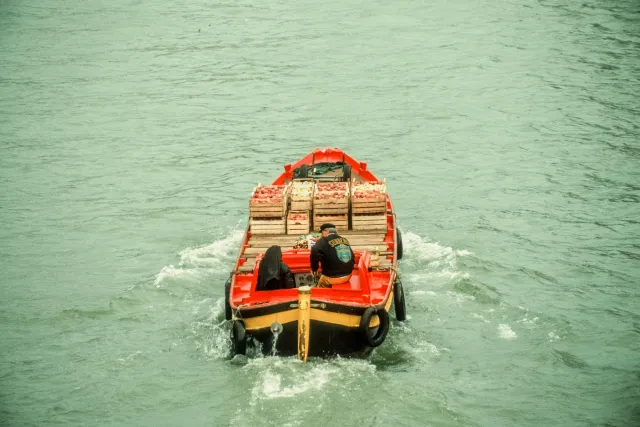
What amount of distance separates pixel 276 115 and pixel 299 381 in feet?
72.0

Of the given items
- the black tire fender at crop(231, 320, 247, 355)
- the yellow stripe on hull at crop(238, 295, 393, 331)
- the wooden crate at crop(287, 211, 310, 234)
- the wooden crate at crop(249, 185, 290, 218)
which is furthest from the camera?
the wooden crate at crop(249, 185, 290, 218)

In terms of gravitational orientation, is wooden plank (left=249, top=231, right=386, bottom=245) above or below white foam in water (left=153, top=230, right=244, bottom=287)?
above

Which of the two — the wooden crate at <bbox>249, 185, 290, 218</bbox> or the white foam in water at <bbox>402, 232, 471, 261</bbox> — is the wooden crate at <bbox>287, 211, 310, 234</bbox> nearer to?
the wooden crate at <bbox>249, 185, 290, 218</bbox>

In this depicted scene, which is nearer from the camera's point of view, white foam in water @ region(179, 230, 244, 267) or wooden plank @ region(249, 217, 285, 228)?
wooden plank @ region(249, 217, 285, 228)

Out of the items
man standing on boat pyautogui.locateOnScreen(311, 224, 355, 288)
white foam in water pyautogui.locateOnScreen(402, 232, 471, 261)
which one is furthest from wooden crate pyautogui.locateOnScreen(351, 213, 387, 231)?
man standing on boat pyautogui.locateOnScreen(311, 224, 355, 288)

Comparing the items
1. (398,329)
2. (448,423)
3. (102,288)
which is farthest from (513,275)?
(102,288)

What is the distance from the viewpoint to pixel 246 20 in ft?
164

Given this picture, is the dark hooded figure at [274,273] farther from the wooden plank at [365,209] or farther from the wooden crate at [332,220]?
the wooden plank at [365,209]

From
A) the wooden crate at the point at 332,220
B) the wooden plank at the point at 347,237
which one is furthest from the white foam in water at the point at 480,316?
the wooden crate at the point at 332,220

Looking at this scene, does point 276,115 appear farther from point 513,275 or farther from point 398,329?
point 398,329

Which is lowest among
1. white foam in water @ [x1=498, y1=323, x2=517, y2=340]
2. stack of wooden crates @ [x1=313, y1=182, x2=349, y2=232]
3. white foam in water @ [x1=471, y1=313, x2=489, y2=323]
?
white foam in water @ [x1=498, y1=323, x2=517, y2=340]

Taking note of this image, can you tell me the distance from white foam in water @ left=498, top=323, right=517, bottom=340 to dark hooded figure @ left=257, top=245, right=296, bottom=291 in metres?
5.12

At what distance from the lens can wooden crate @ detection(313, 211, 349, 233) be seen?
21.0 m

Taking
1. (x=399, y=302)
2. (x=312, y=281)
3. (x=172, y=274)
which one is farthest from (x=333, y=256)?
(x=172, y=274)
